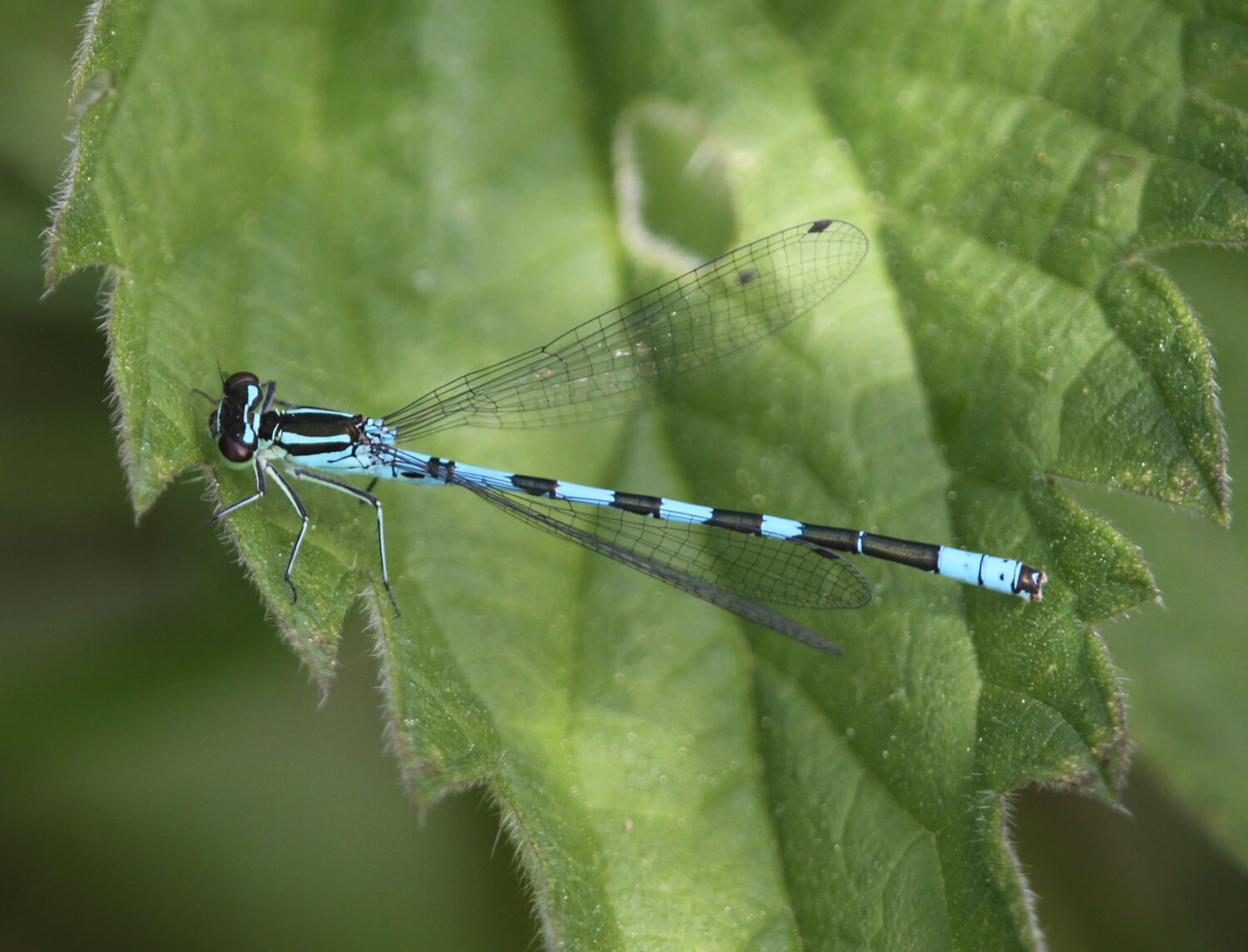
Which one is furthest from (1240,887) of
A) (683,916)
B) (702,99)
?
(702,99)

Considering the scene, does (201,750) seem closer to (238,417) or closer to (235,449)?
(235,449)

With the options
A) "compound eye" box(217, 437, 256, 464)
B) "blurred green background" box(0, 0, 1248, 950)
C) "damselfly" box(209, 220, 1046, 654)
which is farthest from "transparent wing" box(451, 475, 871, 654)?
"blurred green background" box(0, 0, 1248, 950)

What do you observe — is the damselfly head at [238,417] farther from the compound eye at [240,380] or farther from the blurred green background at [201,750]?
the blurred green background at [201,750]

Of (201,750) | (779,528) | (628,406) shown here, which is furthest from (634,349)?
(201,750)

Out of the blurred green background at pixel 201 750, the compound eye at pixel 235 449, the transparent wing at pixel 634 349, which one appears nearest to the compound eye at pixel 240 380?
the compound eye at pixel 235 449

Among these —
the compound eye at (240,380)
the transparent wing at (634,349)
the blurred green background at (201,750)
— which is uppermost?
the compound eye at (240,380)

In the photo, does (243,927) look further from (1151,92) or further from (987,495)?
(1151,92)
